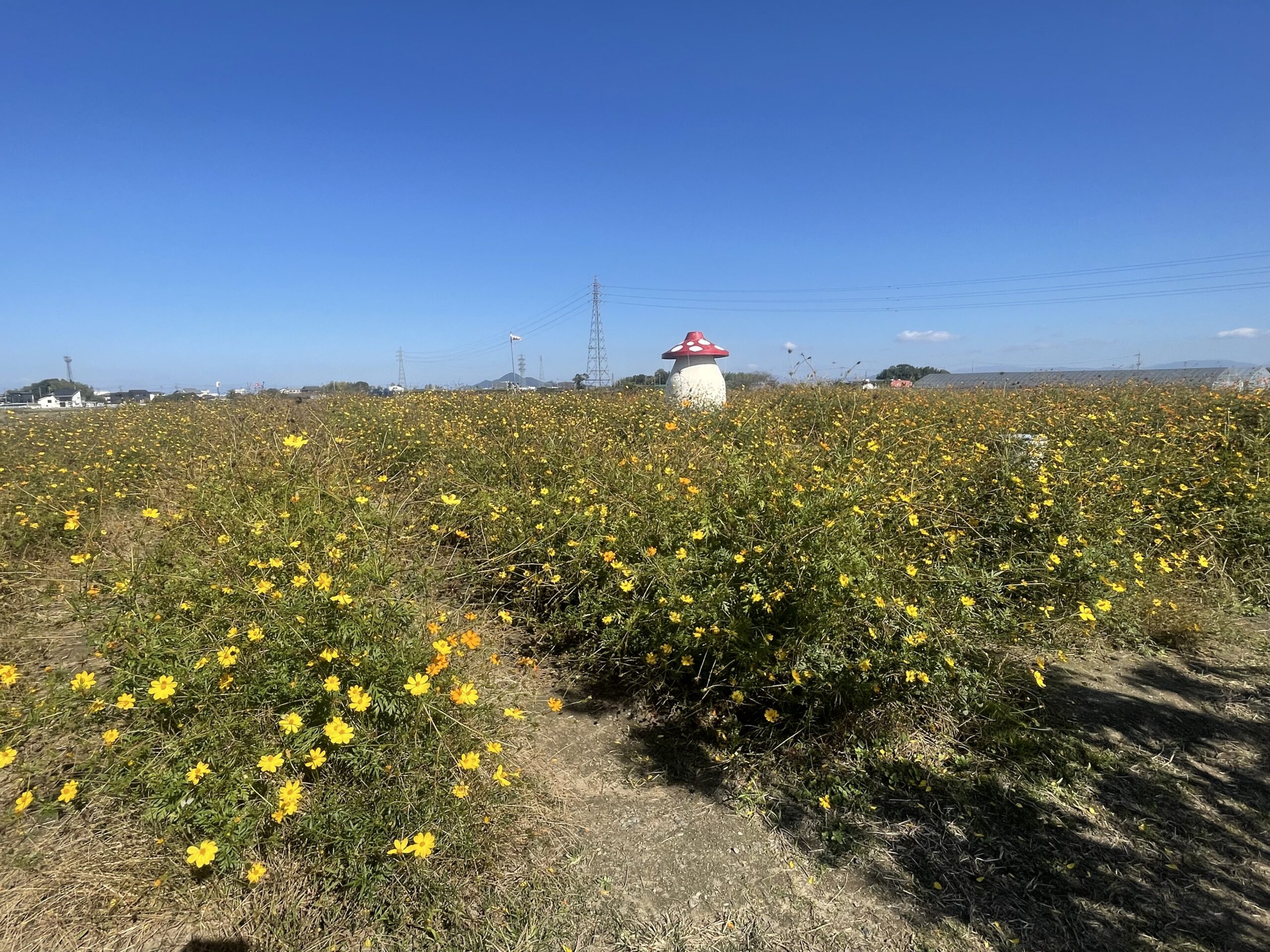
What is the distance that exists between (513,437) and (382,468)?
1140 millimetres

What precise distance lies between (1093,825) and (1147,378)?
11421 millimetres

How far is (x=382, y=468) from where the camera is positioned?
483 centimetres

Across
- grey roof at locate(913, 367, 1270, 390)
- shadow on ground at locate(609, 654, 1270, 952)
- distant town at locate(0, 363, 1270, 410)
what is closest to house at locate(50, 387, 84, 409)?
distant town at locate(0, 363, 1270, 410)

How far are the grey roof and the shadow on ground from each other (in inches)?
299

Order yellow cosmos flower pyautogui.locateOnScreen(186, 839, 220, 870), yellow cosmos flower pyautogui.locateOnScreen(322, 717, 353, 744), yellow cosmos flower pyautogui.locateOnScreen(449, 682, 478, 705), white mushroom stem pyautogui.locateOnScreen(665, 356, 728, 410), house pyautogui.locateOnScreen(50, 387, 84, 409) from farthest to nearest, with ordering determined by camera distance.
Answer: house pyautogui.locateOnScreen(50, 387, 84, 409)
white mushroom stem pyautogui.locateOnScreen(665, 356, 728, 410)
yellow cosmos flower pyautogui.locateOnScreen(449, 682, 478, 705)
yellow cosmos flower pyautogui.locateOnScreen(322, 717, 353, 744)
yellow cosmos flower pyautogui.locateOnScreen(186, 839, 220, 870)

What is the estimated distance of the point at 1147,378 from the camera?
9977 mm

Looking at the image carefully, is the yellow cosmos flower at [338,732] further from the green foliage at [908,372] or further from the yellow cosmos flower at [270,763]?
the green foliage at [908,372]

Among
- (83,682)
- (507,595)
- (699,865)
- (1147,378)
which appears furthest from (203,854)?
(1147,378)

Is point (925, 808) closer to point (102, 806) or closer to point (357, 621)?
point (357, 621)

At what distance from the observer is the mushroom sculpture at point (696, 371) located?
8.43 m

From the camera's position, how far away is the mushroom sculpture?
27.7 ft

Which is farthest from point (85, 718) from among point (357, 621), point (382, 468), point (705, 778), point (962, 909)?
point (382, 468)

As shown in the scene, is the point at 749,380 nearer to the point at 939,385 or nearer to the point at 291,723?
the point at 939,385

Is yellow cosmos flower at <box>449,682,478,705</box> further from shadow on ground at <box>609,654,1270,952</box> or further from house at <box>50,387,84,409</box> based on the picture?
house at <box>50,387,84,409</box>
